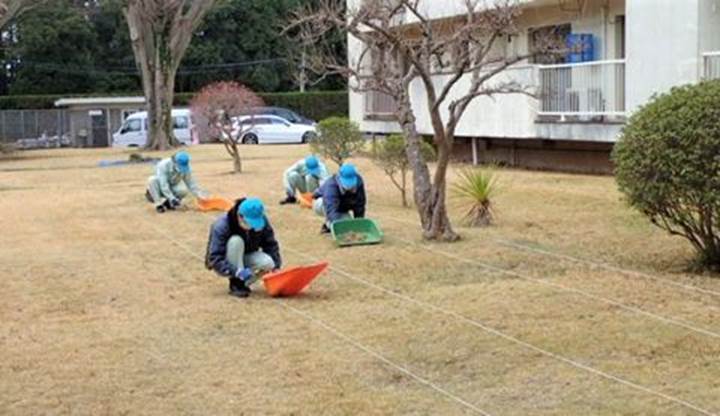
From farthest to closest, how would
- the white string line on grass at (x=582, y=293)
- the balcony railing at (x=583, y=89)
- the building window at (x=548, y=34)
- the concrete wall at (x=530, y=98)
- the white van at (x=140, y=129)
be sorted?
1. the white van at (x=140, y=129)
2. the building window at (x=548, y=34)
3. the concrete wall at (x=530, y=98)
4. the balcony railing at (x=583, y=89)
5. the white string line on grass at (x=582, y=293)

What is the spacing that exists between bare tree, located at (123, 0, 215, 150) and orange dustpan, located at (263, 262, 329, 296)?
32733 millimetres

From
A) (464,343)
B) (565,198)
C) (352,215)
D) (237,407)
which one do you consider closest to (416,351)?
(464,343)

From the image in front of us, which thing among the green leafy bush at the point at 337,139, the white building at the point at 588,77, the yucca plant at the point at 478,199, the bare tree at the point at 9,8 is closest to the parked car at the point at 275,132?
the bare tree at the point at 9,8

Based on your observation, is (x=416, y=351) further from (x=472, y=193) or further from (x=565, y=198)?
(x=565, y=198)

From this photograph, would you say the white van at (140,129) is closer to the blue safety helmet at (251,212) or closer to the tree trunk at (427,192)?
the tree trunk at (427,192)

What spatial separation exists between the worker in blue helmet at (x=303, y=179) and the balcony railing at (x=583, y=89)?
4472 mm

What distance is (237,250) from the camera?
9.76m

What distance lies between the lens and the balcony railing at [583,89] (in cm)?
1958

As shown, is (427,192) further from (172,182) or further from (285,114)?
(285,114)

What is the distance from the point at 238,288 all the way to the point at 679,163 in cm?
381

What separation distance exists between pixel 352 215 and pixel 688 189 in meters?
4.85

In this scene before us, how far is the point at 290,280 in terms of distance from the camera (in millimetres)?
9711

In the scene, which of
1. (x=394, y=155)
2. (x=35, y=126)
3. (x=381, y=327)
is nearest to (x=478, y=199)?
(x=394, y=155)

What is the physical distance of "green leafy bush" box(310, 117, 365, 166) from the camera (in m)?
21.3
